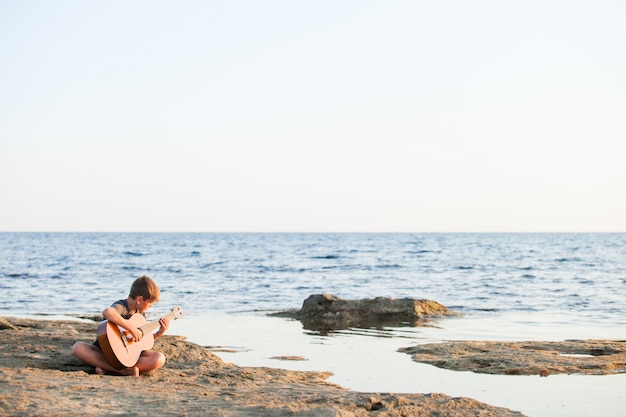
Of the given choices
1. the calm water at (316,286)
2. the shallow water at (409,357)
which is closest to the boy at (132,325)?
the shallow water at (409,357)

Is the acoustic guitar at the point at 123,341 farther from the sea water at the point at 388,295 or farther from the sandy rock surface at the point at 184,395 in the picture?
the sea water at the point at 388,295

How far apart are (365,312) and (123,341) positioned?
8.92 meters

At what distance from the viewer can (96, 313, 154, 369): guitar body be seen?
22.4 feet

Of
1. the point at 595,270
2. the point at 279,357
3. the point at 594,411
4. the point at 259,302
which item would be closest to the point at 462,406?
the point at 594,411

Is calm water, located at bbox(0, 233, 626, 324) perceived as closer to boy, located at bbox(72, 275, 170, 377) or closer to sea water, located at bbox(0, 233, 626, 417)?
sea water, located at bbox(0, 233, 626, 417)

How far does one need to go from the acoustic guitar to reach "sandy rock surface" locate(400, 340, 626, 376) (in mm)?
3839

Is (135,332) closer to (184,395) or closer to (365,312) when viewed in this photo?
(184,395)

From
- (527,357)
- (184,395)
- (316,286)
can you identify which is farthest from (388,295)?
(184,395)

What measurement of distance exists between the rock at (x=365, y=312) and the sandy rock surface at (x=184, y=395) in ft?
23.4

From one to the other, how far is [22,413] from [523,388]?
197 inches

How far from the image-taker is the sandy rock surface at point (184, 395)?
526 cm

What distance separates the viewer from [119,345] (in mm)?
6895

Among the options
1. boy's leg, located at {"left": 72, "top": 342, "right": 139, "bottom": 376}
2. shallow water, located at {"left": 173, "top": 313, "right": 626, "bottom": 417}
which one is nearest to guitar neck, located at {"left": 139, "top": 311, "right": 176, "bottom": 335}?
boy's leg, located at {"left": 72, "top": 342, "right": 139, "bottom": 376}

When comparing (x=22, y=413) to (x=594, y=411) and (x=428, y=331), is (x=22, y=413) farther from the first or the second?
(x=428, y=331)
